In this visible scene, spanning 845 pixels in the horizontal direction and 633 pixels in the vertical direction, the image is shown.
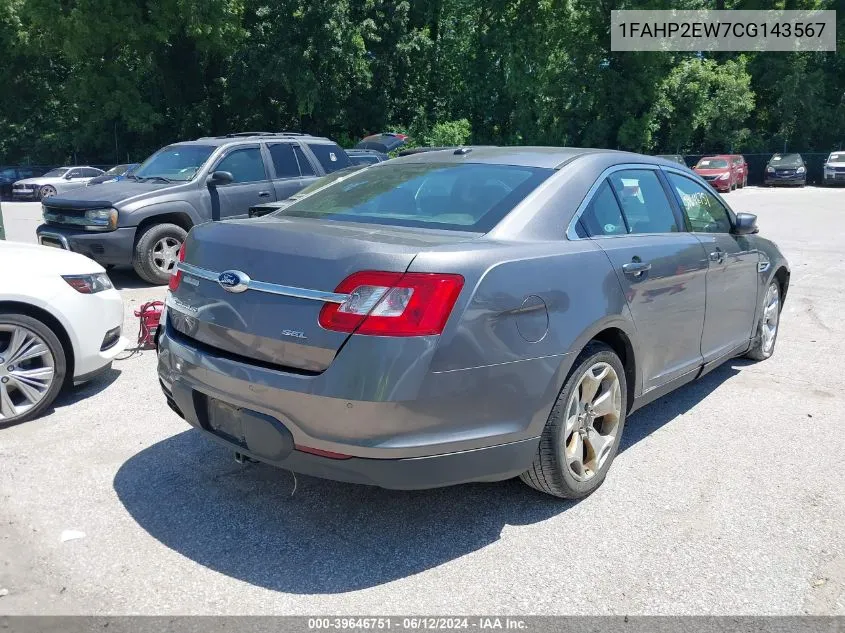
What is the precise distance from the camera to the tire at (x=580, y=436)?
3.34 meters

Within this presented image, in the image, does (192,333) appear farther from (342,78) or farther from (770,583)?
(342,78)

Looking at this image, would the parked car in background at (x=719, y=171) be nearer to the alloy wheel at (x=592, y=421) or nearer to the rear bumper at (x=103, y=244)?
the rear bumper at (x=103, y=244)

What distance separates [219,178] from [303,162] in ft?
5.43

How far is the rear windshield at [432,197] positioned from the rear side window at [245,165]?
19.7 feet

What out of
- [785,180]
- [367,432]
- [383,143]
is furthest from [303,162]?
[785,180]

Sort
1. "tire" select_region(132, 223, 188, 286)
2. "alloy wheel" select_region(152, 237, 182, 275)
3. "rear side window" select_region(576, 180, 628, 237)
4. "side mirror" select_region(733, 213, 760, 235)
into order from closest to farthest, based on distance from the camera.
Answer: "rear side window" select_region(576, 180, 628, 237)
"side mirror" select_region(733, 213, 760, 235)
"tire" select_region(132, 223, 188, 286)
"alloy wheel" select_region(152, 237, 182, 275)

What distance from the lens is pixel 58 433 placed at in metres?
4.41

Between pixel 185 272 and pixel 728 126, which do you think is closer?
pixel 185 272

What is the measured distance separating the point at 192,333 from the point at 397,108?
3429 centimetres

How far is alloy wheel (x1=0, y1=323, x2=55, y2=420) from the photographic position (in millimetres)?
4414

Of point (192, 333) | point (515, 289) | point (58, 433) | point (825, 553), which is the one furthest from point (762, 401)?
point (58, 433)

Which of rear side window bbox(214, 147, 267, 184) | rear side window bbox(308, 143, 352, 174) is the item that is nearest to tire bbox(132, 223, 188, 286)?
rear side window bbox(214, 147, 267, 184)

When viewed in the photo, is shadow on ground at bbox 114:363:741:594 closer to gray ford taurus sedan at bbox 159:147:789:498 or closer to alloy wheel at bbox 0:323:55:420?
gray ford taurus sedan at bbox 159:147:789:498

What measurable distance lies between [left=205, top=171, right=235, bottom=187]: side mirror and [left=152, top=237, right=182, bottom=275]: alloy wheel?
0.85 meters
